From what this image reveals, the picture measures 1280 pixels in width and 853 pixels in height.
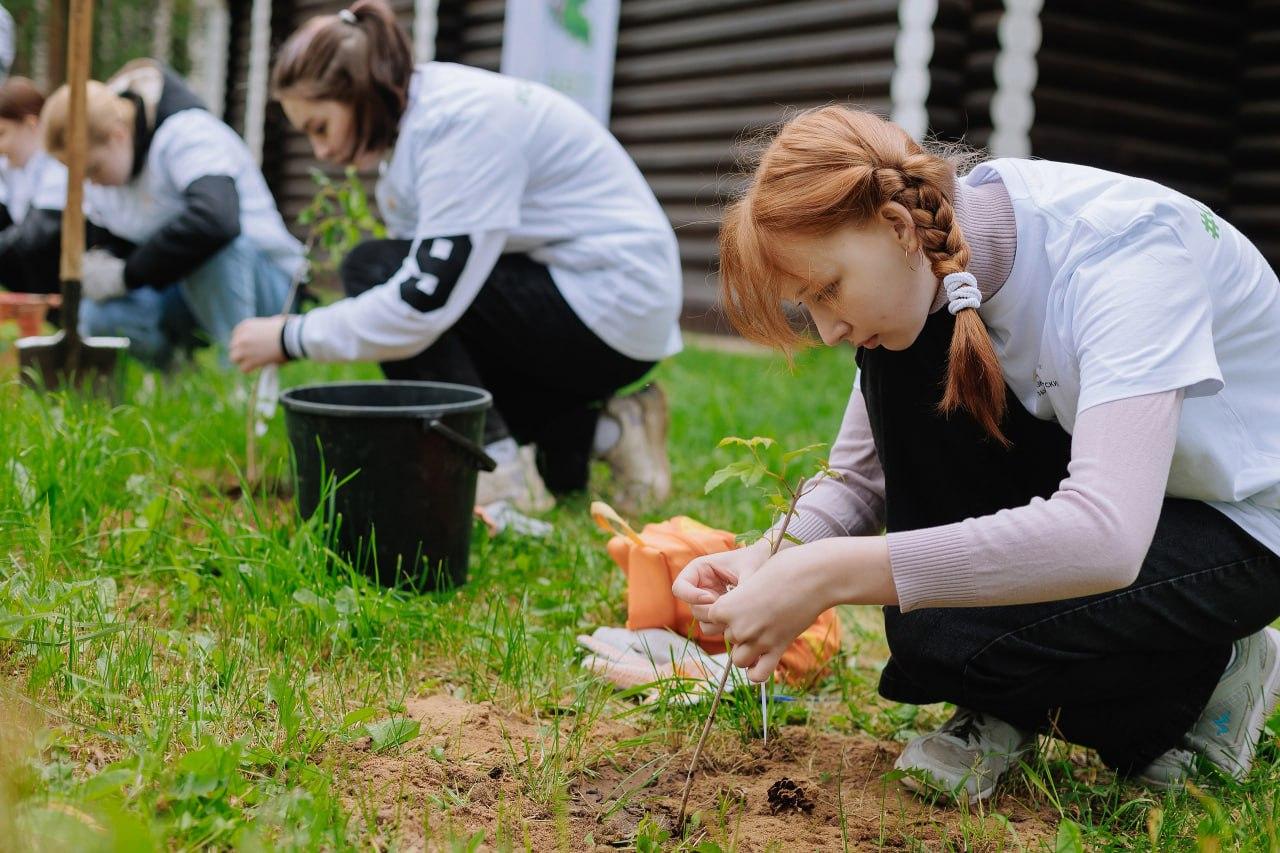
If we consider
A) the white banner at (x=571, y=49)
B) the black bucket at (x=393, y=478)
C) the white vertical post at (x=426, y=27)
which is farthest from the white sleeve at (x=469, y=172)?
the white vertical post at (x=426, y=27)

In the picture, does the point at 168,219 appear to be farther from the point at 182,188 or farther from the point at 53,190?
the point at 53,190

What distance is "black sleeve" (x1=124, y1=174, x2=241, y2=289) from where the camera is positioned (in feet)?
13.2

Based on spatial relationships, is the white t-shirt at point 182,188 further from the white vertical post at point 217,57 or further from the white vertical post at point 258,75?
the white vertical post at point 217,57

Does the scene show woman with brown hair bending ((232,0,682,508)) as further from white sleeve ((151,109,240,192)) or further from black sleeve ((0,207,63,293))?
black sleeve ((0,207,63,293))

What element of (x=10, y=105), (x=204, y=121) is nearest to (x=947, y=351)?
(x=204, y=121)

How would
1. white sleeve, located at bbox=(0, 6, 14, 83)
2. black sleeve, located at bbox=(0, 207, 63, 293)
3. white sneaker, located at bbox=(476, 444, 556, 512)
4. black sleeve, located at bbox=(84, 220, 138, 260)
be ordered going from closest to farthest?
white sneaker, located at bbox=(476, 444, 556, 512) < black sleeve, located at bbox=(84, 220, 138, 260) < black sleeve, located at bbox=(0, 207, 63, 293) < white sleeve, located at bbox=(0, 6, 14, 83)

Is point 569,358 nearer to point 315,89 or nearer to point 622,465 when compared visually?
point 622,465

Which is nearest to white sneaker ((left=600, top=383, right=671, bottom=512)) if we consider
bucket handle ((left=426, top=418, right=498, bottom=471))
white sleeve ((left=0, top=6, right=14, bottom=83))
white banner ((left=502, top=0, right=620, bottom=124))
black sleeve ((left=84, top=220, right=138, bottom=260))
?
bucket handle ((left=426, top=418, right=498, bottom=471))

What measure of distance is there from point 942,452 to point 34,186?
4487mm

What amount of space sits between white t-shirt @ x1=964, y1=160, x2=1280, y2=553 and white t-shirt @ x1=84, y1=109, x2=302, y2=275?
10.7ft

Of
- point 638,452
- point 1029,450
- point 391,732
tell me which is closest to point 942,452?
point 1029,450

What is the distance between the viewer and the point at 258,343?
274 centimetres

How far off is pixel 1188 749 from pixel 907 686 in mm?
399

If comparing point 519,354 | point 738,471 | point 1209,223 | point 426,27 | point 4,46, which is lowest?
point 519,354
